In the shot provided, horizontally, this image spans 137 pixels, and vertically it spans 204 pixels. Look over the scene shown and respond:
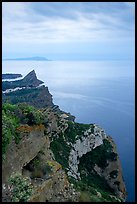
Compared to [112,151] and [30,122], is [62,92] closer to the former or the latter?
[112,151]

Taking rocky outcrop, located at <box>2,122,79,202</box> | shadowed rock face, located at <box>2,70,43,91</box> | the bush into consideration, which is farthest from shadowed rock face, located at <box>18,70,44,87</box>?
the bush

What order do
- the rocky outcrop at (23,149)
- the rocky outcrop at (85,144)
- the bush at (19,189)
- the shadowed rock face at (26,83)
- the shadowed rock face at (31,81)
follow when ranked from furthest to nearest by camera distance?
the shadowed rock face at (31,81) < the shadowed rock face at (26,83) < the rocky outcrop at (85,144) < the rocky outcrop at (23,149) < the bush at (19,189)

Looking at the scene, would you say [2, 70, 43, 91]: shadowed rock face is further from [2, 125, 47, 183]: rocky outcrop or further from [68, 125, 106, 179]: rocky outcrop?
[2, 125, 47, 183]: rocky outcrop

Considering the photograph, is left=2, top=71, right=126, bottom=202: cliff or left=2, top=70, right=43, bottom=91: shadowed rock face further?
left=2, top=70, right=43, bottom=91: shadowed rock face

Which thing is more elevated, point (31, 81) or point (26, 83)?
point (31, 81)

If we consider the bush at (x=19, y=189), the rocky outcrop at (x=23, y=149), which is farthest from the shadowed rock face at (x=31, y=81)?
the bush at (x=19, y=189)

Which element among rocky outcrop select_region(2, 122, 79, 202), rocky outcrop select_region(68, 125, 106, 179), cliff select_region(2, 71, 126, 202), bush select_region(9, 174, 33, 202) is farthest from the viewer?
rocky outcrop select_region(68, 125, 106, 179)

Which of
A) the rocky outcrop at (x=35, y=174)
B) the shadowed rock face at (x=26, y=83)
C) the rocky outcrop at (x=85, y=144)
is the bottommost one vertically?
the rocky outcrop at (x=85, y=144)

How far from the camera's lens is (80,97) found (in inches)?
5443

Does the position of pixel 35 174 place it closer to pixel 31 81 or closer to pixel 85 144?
pixel 85 144

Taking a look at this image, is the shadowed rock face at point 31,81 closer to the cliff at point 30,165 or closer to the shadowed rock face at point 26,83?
the shadowed rock face at point 26,83

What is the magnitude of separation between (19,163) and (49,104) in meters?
74.3

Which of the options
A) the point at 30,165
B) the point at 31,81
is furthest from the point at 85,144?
the point at 31,81

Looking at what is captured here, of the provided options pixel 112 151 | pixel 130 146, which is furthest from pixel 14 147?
pixel 130 146
